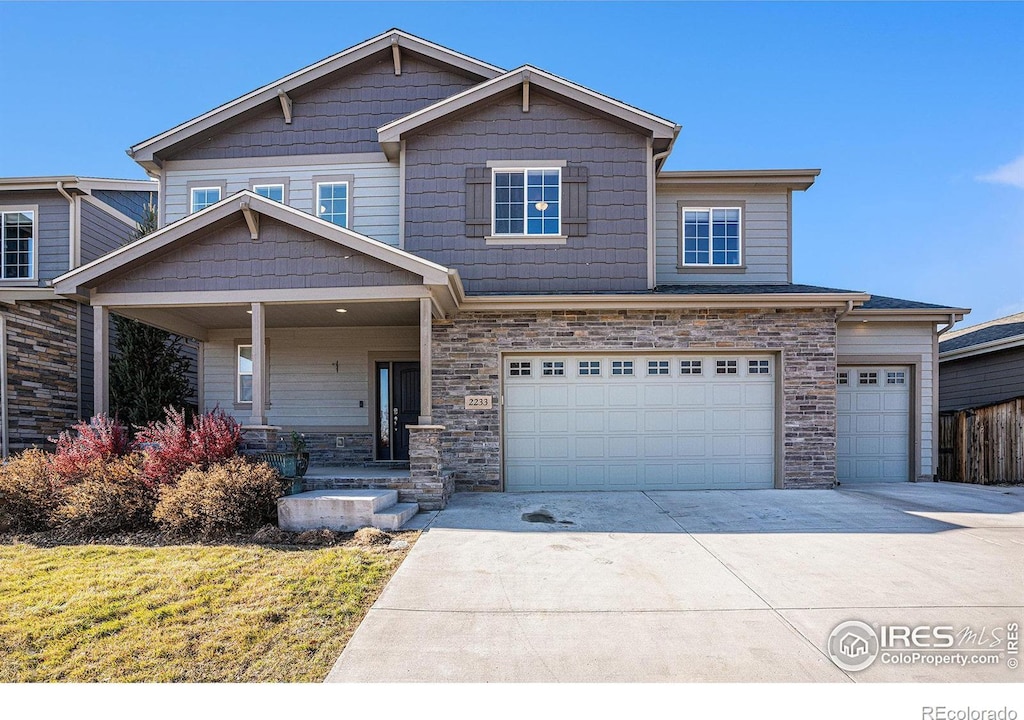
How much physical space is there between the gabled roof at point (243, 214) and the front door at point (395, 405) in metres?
3.78

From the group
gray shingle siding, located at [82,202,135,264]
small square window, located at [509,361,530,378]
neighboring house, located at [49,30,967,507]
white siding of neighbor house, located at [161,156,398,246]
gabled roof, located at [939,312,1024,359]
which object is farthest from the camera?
gray shingle siding, located at [82,202,135,264]

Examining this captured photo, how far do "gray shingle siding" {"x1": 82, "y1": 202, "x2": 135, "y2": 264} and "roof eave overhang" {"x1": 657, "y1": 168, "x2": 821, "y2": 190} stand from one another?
500 inches

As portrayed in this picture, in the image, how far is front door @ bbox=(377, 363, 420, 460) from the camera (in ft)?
37.3

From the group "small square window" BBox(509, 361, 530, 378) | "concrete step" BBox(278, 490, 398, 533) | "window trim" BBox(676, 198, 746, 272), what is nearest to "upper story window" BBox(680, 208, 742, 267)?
"window trim" BBox(676, 198, 746, 272)

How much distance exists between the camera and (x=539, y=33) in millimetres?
11312

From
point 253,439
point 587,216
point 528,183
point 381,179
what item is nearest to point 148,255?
point 253,439

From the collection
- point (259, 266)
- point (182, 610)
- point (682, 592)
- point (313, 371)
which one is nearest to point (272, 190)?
point (313, 371)

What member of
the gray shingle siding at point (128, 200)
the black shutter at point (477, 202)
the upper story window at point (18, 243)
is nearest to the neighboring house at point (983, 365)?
the black shutter at point (477, 202)

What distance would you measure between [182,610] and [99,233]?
12507 mm

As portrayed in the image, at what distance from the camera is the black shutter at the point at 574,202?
1029cm

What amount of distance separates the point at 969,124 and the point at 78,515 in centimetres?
1819

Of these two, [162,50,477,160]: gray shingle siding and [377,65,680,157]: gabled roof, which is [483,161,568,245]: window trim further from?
[162,50,477,160]: gray shingle siding

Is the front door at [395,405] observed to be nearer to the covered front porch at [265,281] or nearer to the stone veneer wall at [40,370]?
the covered front porch at [265,281]

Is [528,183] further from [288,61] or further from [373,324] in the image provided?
[288,61]
